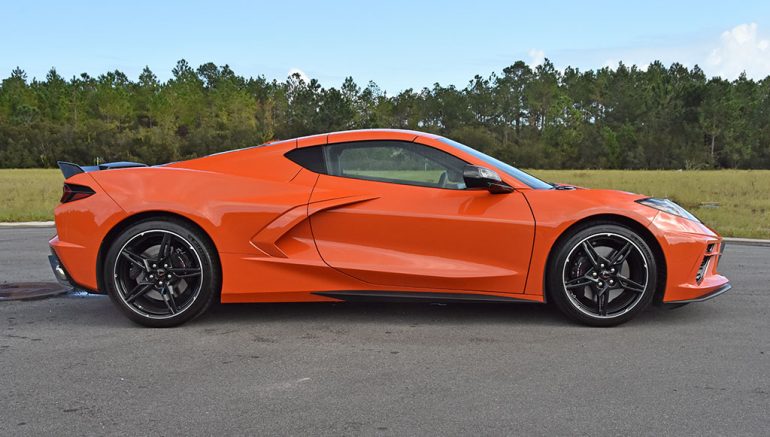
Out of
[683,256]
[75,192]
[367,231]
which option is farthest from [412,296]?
[75,192]

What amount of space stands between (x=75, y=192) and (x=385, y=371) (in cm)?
260

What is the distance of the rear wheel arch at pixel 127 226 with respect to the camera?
177 inches

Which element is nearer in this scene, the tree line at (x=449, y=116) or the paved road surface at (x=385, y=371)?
the paved road surface at (x=385, y=371)

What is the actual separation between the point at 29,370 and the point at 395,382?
2.01m

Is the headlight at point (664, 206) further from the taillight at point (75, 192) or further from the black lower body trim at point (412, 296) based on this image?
the taillight at point (75, 192)

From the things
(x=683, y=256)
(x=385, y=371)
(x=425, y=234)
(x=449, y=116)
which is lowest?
(x=385, y=371)

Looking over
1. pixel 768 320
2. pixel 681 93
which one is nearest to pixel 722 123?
pixel 681 93

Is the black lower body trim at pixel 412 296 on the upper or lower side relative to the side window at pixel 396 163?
lower

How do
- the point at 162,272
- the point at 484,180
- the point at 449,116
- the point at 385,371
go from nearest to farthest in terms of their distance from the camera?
the point at 385,371 < the point at 484,180 < the point at 162,272 < the point at 449,116

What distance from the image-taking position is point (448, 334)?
433 centimetres

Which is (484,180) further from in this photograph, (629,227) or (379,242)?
(629,227)

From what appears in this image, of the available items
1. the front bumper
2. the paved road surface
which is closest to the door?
the paved road surface

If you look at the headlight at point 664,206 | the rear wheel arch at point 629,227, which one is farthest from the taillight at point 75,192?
the headlight at point 664,206

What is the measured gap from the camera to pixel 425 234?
4.40 metres
